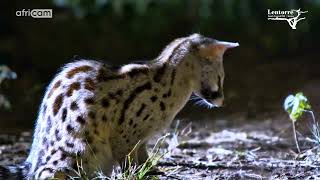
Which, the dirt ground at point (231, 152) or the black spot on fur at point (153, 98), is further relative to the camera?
the dirt ground at point (231, 152)

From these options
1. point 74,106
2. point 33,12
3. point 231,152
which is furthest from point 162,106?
point 33,12

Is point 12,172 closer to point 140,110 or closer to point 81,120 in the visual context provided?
point 81,120

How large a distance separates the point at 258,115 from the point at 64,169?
3.58 meters

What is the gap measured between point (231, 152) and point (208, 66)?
932 mm

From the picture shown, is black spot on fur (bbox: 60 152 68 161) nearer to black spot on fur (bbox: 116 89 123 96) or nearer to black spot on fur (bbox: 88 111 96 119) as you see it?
black spot on fur (bbox: 88 111 96 119)

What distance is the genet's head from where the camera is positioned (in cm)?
575

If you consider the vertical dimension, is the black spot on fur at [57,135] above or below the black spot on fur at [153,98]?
below

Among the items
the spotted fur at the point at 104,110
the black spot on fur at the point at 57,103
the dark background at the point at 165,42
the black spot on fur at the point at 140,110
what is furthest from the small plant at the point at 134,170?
the dark background at the point at 165,42

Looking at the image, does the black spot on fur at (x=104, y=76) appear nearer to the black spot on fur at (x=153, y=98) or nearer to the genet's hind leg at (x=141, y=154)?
the black spot on fur at (x=153, y=98)

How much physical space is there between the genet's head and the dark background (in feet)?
7.00

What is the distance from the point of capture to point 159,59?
5668 mm

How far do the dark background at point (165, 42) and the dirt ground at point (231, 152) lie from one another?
1.74 ft

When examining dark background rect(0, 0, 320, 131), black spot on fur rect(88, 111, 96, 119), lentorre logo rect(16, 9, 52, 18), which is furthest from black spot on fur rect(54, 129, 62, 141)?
lentorre logo rect(16, 9, 52, 18)

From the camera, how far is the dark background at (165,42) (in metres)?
8.68
